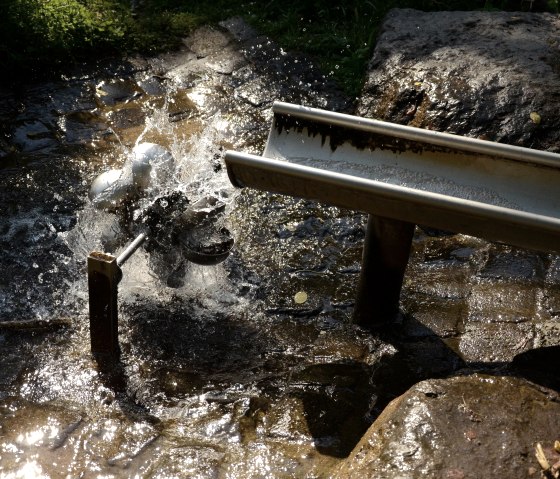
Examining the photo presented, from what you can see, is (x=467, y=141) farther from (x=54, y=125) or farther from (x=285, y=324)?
(x=54, y=125)

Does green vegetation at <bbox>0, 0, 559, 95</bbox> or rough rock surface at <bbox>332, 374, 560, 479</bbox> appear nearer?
rough rock surface at <bbox>332, 374, 560, 479</bbox>

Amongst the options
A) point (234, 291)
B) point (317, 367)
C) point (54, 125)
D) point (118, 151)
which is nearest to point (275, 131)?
point (234, 291)

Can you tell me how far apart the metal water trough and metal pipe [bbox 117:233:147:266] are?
677 millimetres

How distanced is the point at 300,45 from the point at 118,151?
2.41 meters

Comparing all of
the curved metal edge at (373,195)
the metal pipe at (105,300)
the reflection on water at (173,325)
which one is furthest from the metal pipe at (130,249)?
the curved metal edge at (373,195)

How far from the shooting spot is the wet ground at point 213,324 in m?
3.82

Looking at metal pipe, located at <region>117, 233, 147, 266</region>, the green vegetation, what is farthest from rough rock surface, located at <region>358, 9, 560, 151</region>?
metal pipe, located at <region>117, 233, 147, 266</region>

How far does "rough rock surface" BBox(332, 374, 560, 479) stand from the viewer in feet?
10.3

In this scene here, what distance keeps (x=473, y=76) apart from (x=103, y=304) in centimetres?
345

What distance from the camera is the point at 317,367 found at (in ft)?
14.2

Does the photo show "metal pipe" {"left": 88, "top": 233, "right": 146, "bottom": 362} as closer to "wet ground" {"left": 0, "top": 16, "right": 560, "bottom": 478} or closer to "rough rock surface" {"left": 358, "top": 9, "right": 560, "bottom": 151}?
"wet ground" {"left": 0, "top": 16, "right": 560, "bottom": 478}

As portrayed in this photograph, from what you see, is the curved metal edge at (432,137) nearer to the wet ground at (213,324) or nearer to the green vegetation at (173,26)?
the wet ground at (213,324)

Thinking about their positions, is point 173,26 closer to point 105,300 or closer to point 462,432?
point 105,300

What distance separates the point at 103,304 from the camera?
4.14 m
